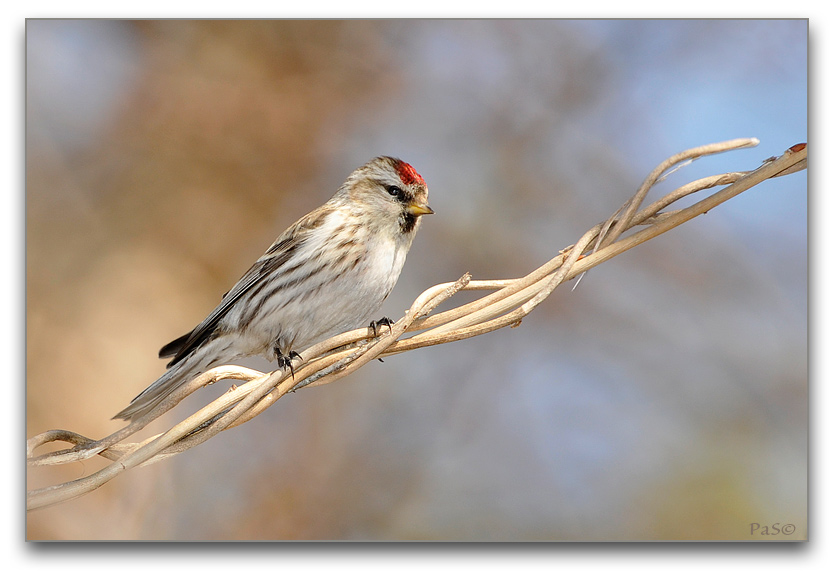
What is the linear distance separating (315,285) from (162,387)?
0.45 metres

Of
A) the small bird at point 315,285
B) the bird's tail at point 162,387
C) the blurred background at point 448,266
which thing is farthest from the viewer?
the blurred background at point 448,266

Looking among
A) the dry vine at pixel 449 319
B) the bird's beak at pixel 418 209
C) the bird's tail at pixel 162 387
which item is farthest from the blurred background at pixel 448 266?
the dry vine at pixel 449 319

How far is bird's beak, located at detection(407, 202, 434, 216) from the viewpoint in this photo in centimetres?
177

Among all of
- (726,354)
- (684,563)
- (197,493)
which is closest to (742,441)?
(726,354)

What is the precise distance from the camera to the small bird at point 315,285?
174 centimetres

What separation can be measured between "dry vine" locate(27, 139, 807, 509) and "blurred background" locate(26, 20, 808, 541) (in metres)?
0.83

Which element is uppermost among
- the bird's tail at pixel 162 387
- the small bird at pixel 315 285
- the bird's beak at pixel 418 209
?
the bird's beak at pixel 418 209

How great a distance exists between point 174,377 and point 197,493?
23.8 inches

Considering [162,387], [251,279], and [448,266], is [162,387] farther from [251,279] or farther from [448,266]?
[448,266]

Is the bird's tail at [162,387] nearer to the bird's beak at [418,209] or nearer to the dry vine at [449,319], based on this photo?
the dry vine at [449,319]

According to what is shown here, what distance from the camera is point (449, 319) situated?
1.25m

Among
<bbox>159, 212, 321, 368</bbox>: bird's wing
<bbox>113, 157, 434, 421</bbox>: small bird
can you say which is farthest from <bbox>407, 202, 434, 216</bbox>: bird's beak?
<bbox>159, 212, 321, 368</bbox>: bird's wing

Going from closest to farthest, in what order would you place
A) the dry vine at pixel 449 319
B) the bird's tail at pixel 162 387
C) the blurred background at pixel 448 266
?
the dry vine at pixel 449 319
the bird's tail at pixel 162 387
the blurred background at pixel 448 266

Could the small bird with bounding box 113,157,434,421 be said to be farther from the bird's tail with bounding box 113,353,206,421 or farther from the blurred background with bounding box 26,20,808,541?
the blurred background with bounding box 26,20,808,541
